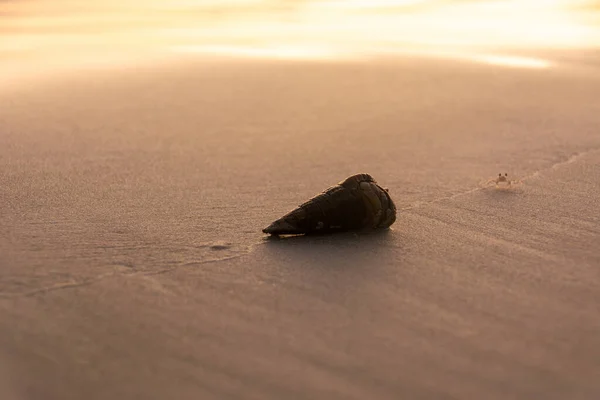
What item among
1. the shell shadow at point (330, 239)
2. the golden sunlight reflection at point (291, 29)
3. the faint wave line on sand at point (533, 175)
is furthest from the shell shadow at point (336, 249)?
the golden sunlight reflection at point (291, 29)

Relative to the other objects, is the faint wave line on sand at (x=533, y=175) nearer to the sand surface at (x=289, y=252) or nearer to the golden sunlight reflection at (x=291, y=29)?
the sand surface at (x=289, y=252)

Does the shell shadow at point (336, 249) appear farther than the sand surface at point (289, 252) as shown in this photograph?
Yes

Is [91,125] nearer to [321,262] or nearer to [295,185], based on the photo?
[295,185]

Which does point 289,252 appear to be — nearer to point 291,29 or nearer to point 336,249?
point 336,249

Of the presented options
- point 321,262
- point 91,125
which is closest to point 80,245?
point 321,262

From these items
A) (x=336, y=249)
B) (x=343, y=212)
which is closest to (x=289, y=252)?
(x=336, y=249)

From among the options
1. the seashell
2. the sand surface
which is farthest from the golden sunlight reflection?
the seashell
